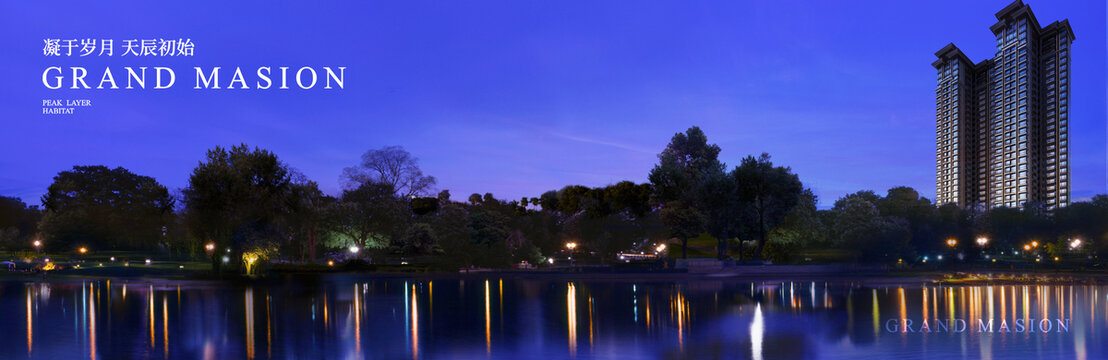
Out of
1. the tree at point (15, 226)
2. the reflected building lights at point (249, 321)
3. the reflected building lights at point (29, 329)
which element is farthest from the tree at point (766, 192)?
the tree at point (15, 226)

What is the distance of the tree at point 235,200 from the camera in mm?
44094

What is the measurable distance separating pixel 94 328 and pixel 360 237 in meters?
38.8

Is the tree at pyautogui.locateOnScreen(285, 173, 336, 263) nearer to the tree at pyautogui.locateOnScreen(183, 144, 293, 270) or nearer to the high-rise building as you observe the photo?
the tree at pyautogui.locateOnScreen(183, 144, 293, 270)

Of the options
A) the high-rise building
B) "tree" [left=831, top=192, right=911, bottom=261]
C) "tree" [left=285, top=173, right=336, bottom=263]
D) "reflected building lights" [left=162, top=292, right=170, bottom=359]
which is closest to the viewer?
"reflected building lights" [left=162, top=292, right=170, bottom=359]

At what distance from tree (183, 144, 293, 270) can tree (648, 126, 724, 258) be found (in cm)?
3236

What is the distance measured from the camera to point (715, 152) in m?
74.2

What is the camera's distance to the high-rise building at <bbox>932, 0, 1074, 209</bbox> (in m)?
143

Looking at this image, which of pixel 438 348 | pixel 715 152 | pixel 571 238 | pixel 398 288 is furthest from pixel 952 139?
pixel 438 348

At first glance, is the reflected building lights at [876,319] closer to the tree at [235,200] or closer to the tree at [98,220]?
the tree at [235,200]

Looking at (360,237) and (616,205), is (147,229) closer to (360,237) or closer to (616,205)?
(360,237)

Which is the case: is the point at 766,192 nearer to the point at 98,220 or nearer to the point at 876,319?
the point at 876,319

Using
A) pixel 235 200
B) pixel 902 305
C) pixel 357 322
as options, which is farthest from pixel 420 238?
pixel 902 305

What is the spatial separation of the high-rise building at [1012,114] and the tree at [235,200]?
466 feet

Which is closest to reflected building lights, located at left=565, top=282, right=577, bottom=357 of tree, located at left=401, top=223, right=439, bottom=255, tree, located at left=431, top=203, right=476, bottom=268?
tree, located at left=431, top=203, right=476, bottom=268
